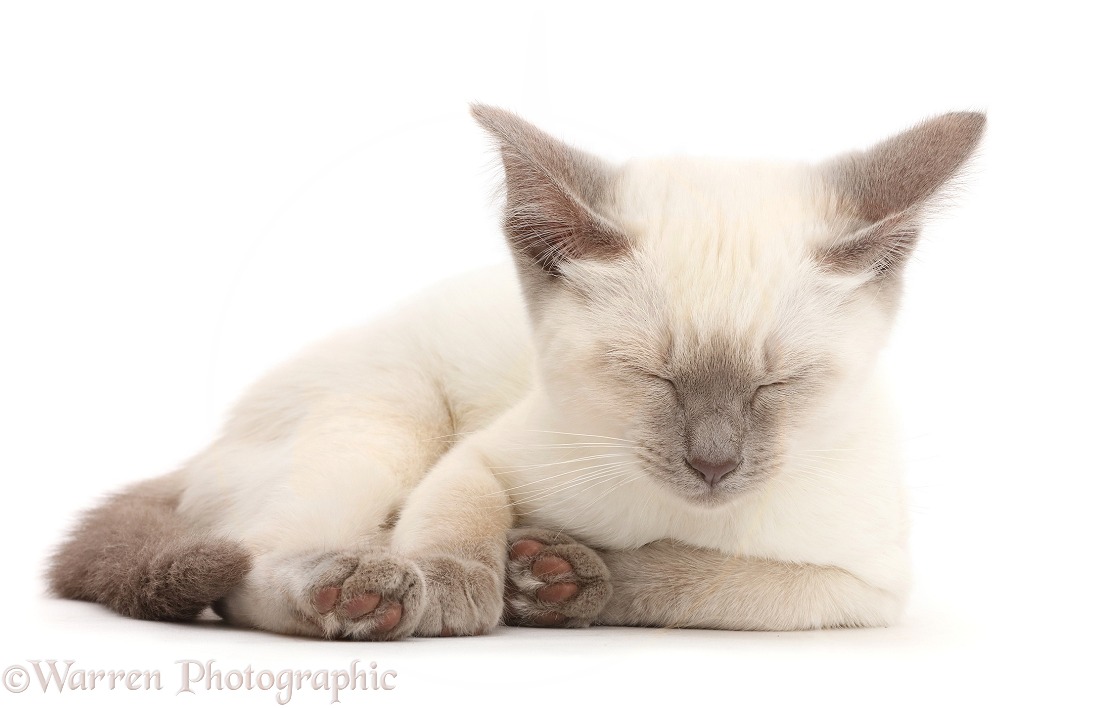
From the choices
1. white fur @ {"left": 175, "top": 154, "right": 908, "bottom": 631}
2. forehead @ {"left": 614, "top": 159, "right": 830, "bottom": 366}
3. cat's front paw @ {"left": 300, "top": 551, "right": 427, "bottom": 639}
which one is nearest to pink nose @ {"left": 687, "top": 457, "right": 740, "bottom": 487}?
white fur @ {"left": 175, "top": 154, "right": 908, "bottom": 631}

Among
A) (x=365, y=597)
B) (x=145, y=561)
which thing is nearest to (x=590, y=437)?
(x=365, y=597)

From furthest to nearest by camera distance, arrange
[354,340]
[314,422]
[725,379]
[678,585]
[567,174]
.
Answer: [354,340] → [314,422] → [678,585] → [567,174] → [725,379]

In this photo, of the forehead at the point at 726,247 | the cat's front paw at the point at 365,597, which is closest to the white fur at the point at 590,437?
the forehead at the point at 726,247

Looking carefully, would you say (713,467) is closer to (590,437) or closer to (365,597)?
(590,437)

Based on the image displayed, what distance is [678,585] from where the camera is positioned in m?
2.88

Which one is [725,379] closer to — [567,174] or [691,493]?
[691,493]

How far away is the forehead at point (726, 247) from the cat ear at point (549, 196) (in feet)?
0.25

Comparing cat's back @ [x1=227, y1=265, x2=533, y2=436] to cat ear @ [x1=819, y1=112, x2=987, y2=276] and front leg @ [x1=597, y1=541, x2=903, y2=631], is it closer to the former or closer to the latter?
front leg @ [x1=597, y1=541, x2=903, y2=631]

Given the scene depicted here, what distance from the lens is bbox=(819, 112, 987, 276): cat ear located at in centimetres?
265

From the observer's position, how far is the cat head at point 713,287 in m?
2.54

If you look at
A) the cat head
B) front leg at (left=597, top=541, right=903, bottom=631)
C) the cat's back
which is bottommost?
front leg at (left=597, top=541, right=903, bottom=631)

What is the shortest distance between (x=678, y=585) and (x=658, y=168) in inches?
43.0

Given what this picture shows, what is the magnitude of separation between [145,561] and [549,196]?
1.38m

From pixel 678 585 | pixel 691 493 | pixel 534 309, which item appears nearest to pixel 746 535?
pixel 678 585
